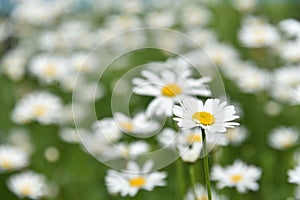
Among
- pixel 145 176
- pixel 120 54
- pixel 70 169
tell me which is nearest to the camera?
pixel 145 176

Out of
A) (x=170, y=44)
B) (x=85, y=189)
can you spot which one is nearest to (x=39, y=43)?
(x=170, y=44)

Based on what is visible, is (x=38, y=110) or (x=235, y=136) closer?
(x=235, y=136)

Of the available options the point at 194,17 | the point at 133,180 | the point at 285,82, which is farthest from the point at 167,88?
the point at 194,17

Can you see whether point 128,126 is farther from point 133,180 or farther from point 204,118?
point 204,118

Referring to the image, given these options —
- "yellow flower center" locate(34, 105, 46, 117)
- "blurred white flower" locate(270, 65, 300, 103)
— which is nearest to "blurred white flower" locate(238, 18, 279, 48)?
"blurred white flower" locate(270, 65, 300, 103)

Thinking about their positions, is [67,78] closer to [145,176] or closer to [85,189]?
[85,189]

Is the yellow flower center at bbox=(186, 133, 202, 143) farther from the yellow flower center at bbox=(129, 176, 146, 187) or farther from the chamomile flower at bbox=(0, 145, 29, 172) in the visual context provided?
the chamomile flower at bbox=(0, 145, 29, 172)

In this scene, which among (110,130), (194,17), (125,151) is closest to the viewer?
(125,151)
